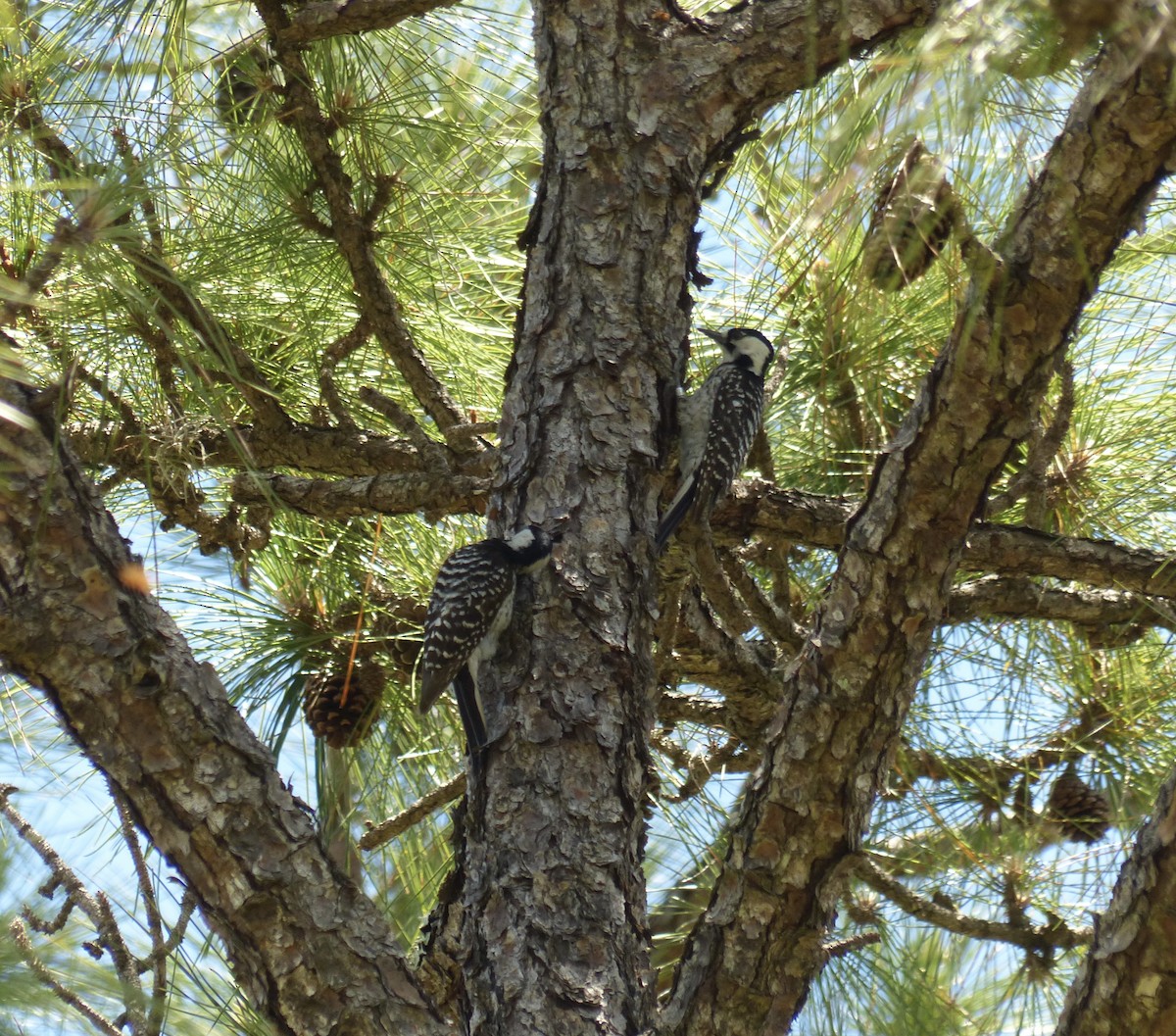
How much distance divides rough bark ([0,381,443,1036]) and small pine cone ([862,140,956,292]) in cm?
96

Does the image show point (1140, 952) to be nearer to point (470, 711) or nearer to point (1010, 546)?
point (1010, 546)

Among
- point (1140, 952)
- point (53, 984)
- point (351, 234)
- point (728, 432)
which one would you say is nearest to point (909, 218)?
point (728, 432)

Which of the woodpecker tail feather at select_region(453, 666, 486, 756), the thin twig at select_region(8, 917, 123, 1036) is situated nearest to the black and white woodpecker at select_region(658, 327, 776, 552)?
the woodpecker tail feather at select_region(453, 666, 486, 756)

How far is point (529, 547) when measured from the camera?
188cm

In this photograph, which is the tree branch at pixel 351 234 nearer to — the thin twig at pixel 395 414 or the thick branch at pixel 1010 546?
the thin twig at pixel 395 414

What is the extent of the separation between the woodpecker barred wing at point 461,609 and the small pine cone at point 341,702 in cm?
52

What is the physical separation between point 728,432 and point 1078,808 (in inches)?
51.0

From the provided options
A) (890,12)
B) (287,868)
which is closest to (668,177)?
(890,12)

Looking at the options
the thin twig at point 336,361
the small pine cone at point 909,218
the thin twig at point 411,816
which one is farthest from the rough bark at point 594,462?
the thin twig at point 411,816

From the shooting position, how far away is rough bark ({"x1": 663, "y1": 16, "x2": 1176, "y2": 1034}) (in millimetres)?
1539

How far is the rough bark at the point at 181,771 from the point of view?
144cm

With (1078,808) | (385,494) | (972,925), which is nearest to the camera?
(385,494)

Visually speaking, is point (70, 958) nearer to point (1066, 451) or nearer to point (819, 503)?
point (819, 503)

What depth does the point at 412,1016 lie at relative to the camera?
1459mm
